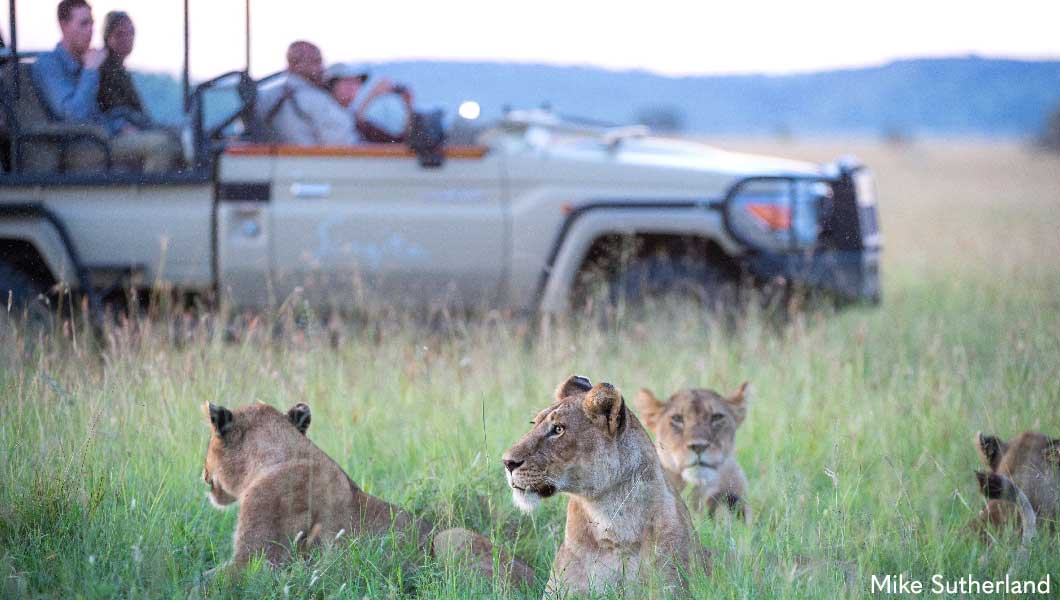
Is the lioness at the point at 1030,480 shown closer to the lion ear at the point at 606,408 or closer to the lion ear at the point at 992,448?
the lion ear at the point at 992,448

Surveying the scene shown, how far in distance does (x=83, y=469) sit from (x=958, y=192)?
30.1 metres

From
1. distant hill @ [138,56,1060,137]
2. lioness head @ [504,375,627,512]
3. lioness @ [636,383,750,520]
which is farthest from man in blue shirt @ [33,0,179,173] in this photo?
distant hill @ [138,56,1060,137]

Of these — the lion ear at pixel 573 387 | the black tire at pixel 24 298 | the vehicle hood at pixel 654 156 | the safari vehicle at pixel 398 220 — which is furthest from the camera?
the vehicle hood at pixel 654 156

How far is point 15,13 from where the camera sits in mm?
5707

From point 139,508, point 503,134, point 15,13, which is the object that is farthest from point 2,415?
point 503,134

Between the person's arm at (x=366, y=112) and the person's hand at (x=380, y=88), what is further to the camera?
the person's hand at (x=380, y=88)

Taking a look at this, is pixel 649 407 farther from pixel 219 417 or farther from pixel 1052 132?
pixel 1052 132

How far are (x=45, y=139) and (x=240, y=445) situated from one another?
318 centimetres

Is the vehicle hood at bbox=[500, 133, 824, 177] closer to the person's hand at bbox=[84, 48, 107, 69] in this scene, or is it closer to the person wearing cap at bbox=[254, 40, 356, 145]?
the person wearing cap at bbox=[254, 40, 356, 145]

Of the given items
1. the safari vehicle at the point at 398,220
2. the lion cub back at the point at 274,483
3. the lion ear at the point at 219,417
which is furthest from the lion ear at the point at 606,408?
the safari vehicle at the point at 398,220

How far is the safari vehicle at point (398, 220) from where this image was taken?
20.2 ft

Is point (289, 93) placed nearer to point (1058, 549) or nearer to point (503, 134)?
A: point (503, 134)

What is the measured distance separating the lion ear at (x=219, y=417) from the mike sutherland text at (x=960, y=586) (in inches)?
78.1

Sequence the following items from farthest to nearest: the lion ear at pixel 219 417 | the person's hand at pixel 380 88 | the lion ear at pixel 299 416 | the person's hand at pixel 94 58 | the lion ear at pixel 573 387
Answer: the person's hand at pixel 380 88
the person's hand at pixel 94 58
the lion ear at pixel 299 416
the lion ear at pixel 219 417
the lion ear at pixel 573 387
